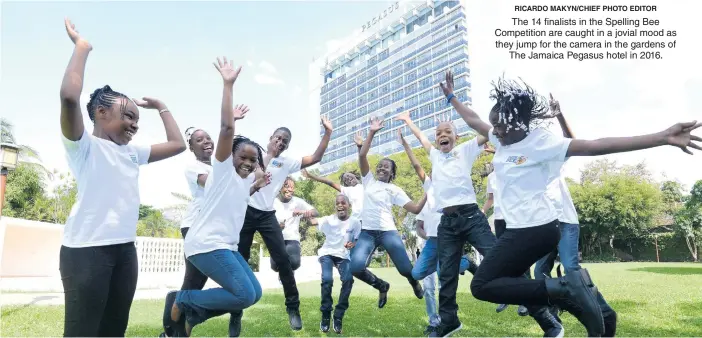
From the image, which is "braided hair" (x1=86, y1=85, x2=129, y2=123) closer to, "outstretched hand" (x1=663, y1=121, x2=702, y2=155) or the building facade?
"outstretched hand" (x1=663, y1=121, x2=702, y2=155)

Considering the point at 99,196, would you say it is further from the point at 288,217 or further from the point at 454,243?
the point at 288,217

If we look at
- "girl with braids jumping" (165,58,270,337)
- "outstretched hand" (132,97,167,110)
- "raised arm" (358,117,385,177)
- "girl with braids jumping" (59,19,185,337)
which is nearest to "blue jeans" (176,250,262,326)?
"girl with braids jumping" (165,58,270,337)

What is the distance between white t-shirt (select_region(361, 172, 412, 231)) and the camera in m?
6.82

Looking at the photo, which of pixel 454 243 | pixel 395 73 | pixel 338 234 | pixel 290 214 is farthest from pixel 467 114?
pixel 395 73

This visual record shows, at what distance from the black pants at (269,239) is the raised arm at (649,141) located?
3533 mm

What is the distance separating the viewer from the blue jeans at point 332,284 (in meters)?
6.30

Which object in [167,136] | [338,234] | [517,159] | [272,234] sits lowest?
[338,234]

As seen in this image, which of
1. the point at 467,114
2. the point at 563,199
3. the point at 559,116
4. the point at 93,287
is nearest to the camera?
the point at 93,287

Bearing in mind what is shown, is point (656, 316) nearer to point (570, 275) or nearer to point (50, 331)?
point (570, 275)

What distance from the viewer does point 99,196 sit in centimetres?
A: 307

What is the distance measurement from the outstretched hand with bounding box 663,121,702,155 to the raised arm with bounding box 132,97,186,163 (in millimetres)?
3749

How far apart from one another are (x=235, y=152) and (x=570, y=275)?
3095 millimetres

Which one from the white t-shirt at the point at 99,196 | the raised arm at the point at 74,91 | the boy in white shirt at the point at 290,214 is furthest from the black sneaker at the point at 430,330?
the raised arm at the point at 74,91

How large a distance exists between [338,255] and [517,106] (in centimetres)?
387
